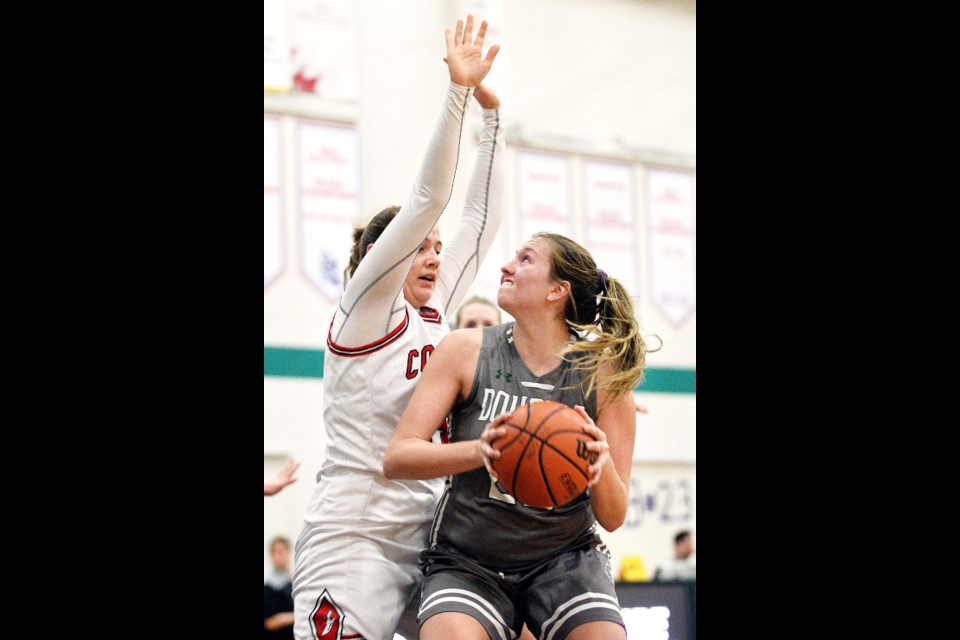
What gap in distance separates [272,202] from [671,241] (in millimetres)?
4673

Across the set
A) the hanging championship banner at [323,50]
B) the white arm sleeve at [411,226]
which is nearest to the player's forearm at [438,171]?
the white arm sleeve at [411,226]

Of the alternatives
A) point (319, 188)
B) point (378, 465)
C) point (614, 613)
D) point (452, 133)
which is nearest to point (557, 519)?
point (614, 613)

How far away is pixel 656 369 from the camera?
1125 centimetres

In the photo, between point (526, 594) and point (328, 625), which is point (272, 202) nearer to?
point (328, 625)

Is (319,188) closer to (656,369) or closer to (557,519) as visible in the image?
(656,369)

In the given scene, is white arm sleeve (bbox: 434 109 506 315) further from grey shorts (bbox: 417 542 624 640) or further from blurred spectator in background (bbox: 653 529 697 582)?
blurred spectator in background (bbox: 653 529 697 582)

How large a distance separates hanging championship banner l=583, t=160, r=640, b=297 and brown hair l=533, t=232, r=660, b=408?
805 centimetres

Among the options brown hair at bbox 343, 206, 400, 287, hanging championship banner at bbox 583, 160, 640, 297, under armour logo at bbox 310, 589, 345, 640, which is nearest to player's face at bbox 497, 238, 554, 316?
brown hair at bbox 343, 206, 400, 287

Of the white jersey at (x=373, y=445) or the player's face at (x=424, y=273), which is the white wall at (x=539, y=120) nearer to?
the player's face at (x=424, y=273)

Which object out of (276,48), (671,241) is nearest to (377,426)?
(276,48)

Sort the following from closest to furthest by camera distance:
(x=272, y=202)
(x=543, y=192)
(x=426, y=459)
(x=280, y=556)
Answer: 1. (x=426, y=459)
2. (x=280, y=556)
3. (x=272, y=202)
4. (x=543, y=192)

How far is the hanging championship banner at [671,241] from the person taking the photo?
11.6 m

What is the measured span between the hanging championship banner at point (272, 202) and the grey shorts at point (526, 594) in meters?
6.96

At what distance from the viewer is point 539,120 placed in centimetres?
1115
